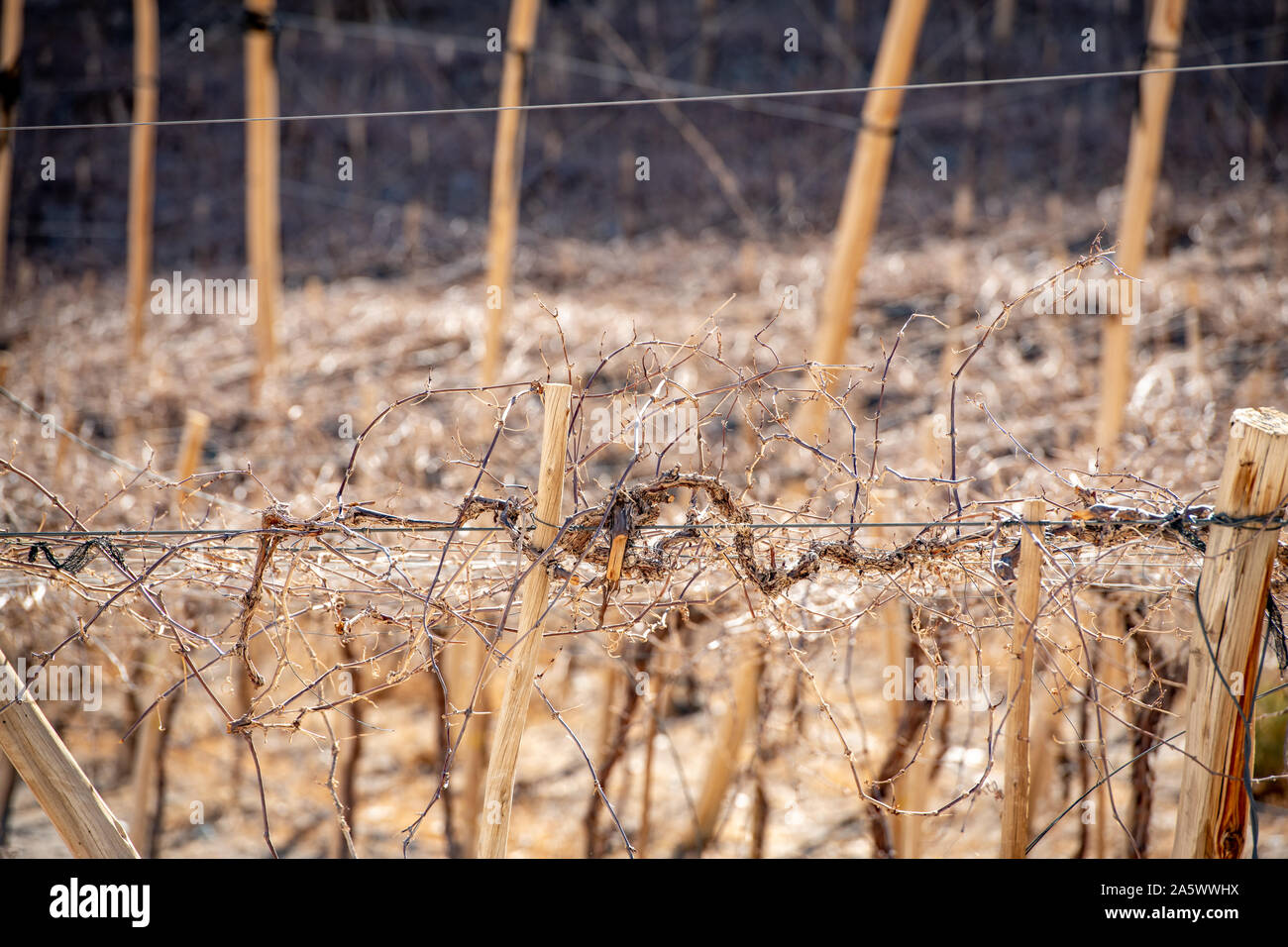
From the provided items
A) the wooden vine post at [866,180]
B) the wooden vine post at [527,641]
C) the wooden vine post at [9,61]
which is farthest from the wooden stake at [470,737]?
the wooden vine post at [9,61]

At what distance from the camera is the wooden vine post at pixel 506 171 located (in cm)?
523

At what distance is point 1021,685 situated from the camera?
1.92 m

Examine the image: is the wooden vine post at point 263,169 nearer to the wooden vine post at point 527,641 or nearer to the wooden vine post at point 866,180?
the wooden vine post at point 866,180

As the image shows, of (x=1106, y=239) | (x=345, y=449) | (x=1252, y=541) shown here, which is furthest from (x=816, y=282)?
(x=1252, y=541)

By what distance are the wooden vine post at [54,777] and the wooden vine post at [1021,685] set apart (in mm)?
1809

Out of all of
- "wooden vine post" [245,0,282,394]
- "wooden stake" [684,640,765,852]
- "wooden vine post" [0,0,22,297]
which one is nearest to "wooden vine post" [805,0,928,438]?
"wooden stake" [684,640,765,852]

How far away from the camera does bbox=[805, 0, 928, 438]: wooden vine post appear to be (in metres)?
4.46

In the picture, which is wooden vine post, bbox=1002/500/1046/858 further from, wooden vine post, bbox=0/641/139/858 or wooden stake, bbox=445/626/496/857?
wooden stake, bbox=445/626/496/857

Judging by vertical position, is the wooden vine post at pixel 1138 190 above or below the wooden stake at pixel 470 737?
above

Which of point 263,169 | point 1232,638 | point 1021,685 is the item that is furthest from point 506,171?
point 1232,638

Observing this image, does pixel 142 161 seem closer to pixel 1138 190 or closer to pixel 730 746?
pixel 730 746
